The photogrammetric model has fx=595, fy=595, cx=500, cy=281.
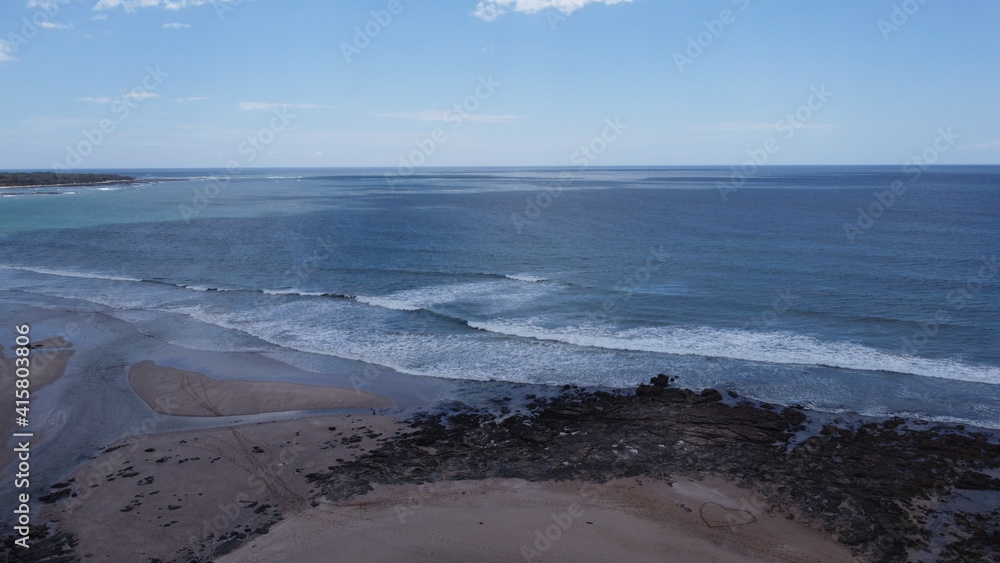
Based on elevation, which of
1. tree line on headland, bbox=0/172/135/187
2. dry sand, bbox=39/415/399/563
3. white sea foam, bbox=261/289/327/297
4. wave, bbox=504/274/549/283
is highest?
tree line on headland, bbox=0/172/135/187

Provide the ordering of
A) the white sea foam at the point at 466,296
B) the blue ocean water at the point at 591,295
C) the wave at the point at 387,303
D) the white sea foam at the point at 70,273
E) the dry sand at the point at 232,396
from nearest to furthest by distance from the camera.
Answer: the dry sand at the point at 232,396 < the blue ocean water at the point at 591,295 < the wave at the point at 387,303 < the white sea foam at the point at 466,296 < the white sea foam at the point at 70,273

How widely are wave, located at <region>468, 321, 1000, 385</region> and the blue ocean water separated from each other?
0.43 feet

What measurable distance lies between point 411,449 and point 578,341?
41.1 feet

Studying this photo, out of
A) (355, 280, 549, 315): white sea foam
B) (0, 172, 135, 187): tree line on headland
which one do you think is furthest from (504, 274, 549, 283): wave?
(0, 172, 135, 187): tree line on headland

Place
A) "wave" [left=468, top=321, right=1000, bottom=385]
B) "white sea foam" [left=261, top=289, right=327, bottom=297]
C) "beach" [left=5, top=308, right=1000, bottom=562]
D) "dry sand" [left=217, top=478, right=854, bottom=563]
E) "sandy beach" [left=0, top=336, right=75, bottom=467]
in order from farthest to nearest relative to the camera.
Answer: "white sea foam" [left=261, top=289, right=327, bottom=297]
"wave" [left=468, top=321, right=1000, bottom=385]
"sandy beach" [left=0, top=336, right=75, bottom=467]
"beach" [left=5, top=308, right=1000, bottom=562]
"dry sand" [left=217, top=478, right=854, bottom=563]

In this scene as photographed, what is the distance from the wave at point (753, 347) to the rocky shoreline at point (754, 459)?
5.38 metres

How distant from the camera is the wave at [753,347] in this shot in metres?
25.7

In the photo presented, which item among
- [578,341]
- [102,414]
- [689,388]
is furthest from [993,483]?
[102,414]

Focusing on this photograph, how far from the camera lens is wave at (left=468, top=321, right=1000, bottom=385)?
25.7m

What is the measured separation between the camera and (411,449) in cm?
1977

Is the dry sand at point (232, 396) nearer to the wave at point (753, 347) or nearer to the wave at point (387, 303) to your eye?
the wave at point (753, 347)

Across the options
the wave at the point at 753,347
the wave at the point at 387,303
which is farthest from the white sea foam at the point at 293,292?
the wave at the point at 753,347

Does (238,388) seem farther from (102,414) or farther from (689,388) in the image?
(689,388)

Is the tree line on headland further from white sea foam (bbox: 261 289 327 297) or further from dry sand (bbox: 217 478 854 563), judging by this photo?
dry sand (bbox: 217 478 854 563)
